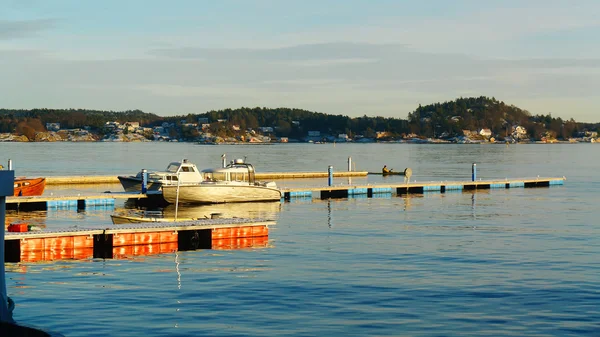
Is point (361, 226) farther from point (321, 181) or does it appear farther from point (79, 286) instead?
point (321, 181)

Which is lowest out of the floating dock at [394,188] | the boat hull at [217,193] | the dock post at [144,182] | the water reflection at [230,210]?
the water reflection at [230,210]

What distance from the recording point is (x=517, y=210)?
56062mm

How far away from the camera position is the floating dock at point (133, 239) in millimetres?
31422

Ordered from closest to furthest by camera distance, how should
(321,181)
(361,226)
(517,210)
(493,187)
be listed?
(361,226), (517,210), (493,187), (321,181)

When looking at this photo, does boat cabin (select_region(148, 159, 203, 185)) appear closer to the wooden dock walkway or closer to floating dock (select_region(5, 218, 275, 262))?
the wooden dock walkway

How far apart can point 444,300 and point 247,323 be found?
6.49m

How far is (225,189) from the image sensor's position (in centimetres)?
5612

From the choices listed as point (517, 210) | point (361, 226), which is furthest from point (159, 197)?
point (517, 210)

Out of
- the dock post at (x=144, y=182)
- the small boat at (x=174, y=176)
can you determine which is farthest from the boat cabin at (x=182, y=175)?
the dock post at (x=144, y=182)

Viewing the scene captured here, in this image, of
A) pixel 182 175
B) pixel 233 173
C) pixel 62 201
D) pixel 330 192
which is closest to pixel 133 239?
pixel 62 201

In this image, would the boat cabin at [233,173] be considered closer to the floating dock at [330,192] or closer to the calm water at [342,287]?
the floating dock at [330,192]

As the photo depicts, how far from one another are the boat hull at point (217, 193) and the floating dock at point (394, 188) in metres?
4.39

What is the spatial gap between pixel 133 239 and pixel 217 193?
21762 millimetres

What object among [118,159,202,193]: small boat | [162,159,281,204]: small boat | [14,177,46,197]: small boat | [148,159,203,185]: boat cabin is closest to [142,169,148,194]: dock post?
[118,159,202,193]: small boat
